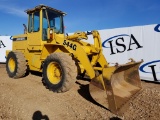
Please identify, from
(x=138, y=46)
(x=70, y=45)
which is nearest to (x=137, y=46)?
(x=138, y=46)

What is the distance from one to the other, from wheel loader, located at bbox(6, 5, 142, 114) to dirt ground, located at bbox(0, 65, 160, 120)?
24 centimetres

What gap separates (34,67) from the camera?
27.2 ft

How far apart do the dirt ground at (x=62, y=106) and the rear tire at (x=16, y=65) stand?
4.37ft

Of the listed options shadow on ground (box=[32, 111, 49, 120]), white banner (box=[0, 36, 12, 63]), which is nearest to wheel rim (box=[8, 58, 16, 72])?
shadow on ground (box=[32, 111, 49, 120])

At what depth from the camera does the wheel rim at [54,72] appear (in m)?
6.77

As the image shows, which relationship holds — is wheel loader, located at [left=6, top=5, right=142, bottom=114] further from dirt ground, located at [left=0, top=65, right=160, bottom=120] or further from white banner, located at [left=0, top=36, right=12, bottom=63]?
white banner, located at [left=0, top=36, right=12, bottom=63]

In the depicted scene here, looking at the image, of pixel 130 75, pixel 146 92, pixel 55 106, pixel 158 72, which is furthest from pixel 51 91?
pixel 158 72

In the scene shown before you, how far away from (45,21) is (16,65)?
7.40 ft

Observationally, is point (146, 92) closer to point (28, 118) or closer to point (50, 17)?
point (28, 118)

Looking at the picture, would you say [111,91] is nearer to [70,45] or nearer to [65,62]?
[65,62]

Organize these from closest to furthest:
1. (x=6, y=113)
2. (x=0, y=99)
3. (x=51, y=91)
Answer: (x=6, y=113), (x=0, y=99), (x=51, y=91)

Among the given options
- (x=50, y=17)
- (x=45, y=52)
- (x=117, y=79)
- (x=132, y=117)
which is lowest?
(x=132, y=117)

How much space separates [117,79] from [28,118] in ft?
9.82

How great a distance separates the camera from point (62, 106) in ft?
18.0
